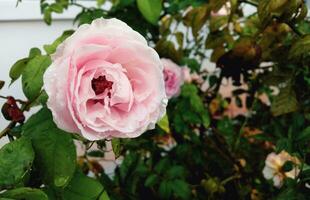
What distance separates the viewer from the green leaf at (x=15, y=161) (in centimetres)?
64

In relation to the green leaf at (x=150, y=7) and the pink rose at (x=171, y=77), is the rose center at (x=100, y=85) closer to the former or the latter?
the green leaf at (x=150, y=7)

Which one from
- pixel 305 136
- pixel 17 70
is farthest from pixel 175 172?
pixel 17 70

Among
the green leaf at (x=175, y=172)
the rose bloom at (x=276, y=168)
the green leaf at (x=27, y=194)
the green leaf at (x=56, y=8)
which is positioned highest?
the green leaf at (x=27, y=194)

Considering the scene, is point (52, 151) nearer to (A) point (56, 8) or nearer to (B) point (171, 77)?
(A) point (56, 8)

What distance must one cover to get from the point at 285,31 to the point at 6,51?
29.5 inches

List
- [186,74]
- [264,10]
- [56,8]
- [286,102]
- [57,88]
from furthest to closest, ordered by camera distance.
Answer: [186,74] → [56,8] → [286,102] → [264,10] → [57,88]

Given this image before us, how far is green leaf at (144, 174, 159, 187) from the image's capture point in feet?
4.25

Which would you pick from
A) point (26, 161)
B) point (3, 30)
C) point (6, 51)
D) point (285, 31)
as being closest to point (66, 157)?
point (26, 161)

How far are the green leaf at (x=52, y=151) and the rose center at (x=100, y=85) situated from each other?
9 cm

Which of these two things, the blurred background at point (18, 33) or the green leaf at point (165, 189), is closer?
the blurred background at point (18, 33)

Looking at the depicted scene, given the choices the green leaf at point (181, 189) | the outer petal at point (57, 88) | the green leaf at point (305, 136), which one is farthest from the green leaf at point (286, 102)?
the outer petal at point (57, 88)

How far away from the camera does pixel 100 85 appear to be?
0.65 metres

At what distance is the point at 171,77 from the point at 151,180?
0.98ft

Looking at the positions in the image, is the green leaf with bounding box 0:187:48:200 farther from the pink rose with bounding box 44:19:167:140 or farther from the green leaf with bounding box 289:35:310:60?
the green leaf with bounding box 289:35:310:60
